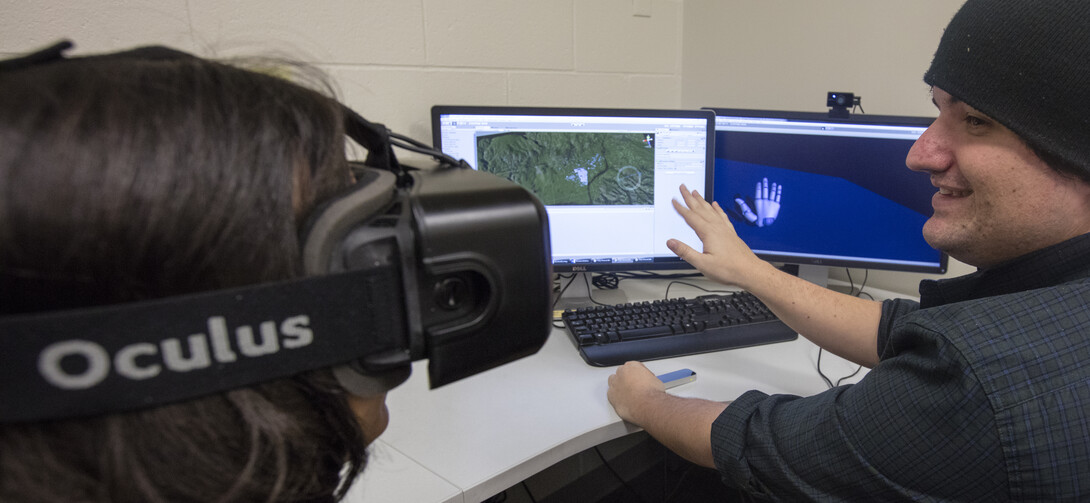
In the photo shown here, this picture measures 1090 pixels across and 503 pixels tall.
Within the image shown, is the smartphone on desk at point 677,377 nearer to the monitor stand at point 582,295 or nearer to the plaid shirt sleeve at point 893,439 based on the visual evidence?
the plaid shirt sleeve at point 893,439

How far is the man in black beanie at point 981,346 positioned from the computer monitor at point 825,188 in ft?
1.31

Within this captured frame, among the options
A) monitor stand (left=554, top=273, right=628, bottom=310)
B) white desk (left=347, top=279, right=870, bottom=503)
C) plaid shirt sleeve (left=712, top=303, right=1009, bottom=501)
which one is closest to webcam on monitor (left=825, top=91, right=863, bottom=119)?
white desk (left=347, top=279, right=870, bottom=503)

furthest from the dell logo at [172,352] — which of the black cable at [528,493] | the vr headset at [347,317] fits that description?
the black cable at [528,493]

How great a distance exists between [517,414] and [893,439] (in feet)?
1.58

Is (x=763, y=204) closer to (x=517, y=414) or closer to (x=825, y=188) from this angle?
(x=825, y=188)

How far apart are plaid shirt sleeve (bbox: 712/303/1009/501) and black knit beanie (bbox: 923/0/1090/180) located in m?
0.27

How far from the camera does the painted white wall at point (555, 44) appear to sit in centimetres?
108

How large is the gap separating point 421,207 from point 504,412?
583mm

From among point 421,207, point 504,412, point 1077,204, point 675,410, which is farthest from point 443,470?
point 1077,204

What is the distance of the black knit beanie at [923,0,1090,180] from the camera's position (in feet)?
2.07

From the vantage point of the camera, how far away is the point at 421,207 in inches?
14.3

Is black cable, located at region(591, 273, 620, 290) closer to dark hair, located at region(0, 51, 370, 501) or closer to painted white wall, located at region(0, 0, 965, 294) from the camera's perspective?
painted white wall, located at region(0, 0, 965, 294)

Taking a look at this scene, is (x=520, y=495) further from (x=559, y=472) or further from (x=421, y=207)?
(x=421, y=207)

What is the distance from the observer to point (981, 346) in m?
0.58
